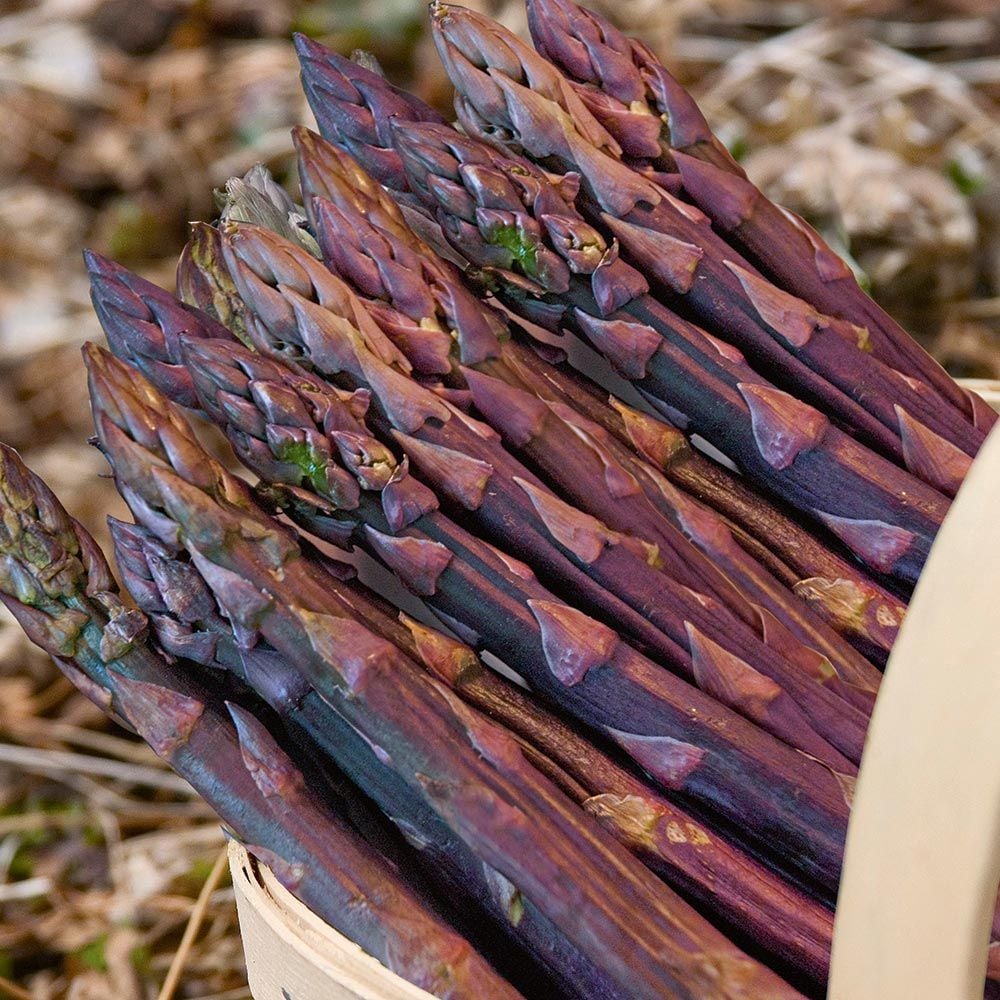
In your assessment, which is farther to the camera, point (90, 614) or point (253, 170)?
point (253, 170)

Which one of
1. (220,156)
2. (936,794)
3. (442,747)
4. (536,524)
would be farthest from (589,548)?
(220,156)

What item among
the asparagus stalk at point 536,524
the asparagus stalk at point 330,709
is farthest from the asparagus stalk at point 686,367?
the asparagus stalk at point 330,709

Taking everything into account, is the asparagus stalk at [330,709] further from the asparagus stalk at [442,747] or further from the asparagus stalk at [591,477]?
the asparagus stalk at [591,477]

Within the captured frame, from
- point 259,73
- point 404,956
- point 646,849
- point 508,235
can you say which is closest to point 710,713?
point 646,849

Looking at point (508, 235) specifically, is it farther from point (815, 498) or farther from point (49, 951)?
point (49, 951)

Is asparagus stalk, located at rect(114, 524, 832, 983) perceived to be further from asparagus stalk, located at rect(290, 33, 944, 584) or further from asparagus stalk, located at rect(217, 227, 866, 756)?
asparagus stalk, located at rect(290, 33, 944, 584)

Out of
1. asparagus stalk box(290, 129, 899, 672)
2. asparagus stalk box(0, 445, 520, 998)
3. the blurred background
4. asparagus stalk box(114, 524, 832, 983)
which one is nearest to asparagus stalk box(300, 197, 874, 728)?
asparagus stalk box(290, 129, 899, 672)

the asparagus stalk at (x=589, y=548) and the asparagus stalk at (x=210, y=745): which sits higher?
the asparagus stalk at (x=589, y=548)
